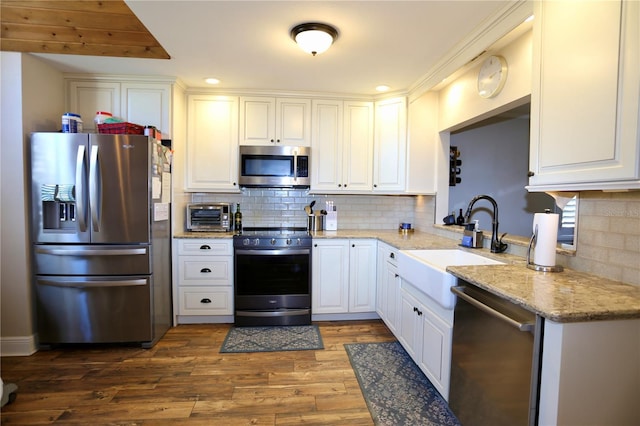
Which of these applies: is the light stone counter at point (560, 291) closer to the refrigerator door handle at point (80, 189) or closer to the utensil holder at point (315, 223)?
the utensil holder at point (315, 223)

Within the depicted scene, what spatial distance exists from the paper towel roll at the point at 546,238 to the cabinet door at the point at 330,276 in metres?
1.73

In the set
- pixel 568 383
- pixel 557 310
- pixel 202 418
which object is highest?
pixel 557 310

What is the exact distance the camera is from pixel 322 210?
359cm

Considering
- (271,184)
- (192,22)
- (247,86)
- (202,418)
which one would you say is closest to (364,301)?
(271,184)

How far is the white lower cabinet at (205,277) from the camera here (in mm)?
2984

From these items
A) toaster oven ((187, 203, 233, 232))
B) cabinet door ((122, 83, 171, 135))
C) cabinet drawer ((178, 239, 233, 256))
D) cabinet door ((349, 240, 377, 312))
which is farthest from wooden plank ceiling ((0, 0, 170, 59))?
Result: cabinet door ((349, 240, 377, 312))

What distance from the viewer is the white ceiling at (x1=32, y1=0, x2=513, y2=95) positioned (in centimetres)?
184

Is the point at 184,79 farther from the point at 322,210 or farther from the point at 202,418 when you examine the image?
the point at 202,418

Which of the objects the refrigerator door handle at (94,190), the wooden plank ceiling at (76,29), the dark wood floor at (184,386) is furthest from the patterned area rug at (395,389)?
the wooden plank ceiling at (76,29)

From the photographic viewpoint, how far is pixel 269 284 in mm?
3018

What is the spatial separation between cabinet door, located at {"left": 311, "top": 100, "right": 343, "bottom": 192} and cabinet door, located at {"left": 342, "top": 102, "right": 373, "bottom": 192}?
80 millimetres

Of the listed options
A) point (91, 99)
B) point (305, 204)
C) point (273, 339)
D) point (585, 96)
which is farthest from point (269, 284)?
point (585, 96)

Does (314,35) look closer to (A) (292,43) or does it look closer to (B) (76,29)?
(A) (292,43)

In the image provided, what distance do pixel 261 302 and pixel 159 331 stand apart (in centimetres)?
93
